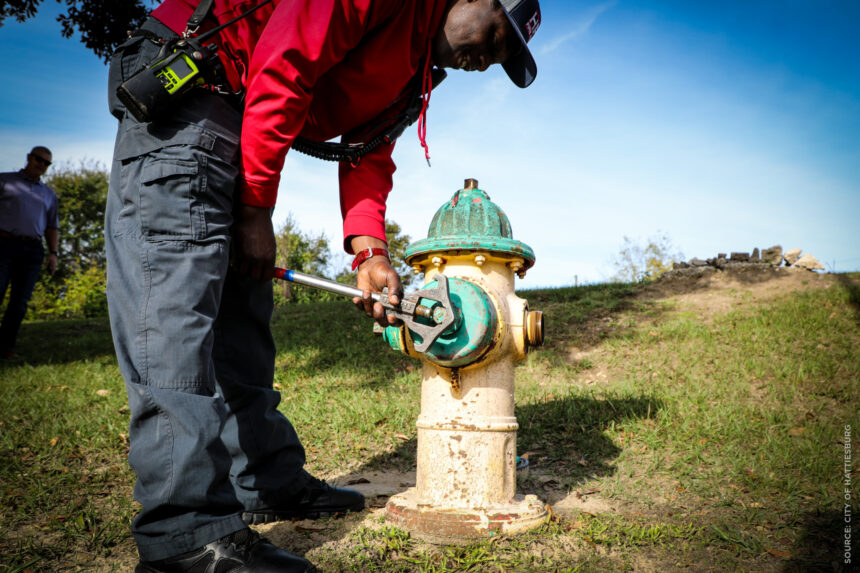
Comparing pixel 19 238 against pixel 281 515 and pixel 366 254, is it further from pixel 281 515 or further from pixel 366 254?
pixel 366 254

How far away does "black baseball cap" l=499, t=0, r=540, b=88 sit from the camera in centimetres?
201

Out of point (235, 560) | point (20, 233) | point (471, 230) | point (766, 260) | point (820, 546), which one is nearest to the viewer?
point (235, 560)

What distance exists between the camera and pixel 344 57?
76.7 inches

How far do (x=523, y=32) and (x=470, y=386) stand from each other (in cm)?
144

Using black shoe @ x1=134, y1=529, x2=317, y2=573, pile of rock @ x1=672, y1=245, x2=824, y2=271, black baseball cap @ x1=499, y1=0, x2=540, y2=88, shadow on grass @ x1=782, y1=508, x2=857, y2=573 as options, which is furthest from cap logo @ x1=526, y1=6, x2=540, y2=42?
pile of rock @ x1=672, y1=245, x2=824, y2=271

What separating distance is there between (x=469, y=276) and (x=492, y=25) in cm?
101

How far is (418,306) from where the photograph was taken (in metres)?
2.02

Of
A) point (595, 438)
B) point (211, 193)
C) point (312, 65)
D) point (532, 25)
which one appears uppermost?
point (532, 25)

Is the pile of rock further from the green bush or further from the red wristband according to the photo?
the green bush

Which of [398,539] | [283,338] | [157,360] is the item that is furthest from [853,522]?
[283,338]

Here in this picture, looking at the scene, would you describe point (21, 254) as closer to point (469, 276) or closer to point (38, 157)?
point (38, 157)

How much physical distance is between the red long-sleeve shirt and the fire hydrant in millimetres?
420

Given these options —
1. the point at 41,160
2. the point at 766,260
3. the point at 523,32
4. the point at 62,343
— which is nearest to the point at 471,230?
the point at 523,32

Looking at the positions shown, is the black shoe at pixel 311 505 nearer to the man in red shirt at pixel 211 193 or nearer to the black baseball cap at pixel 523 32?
the man in red shirt at pixel 211 193
